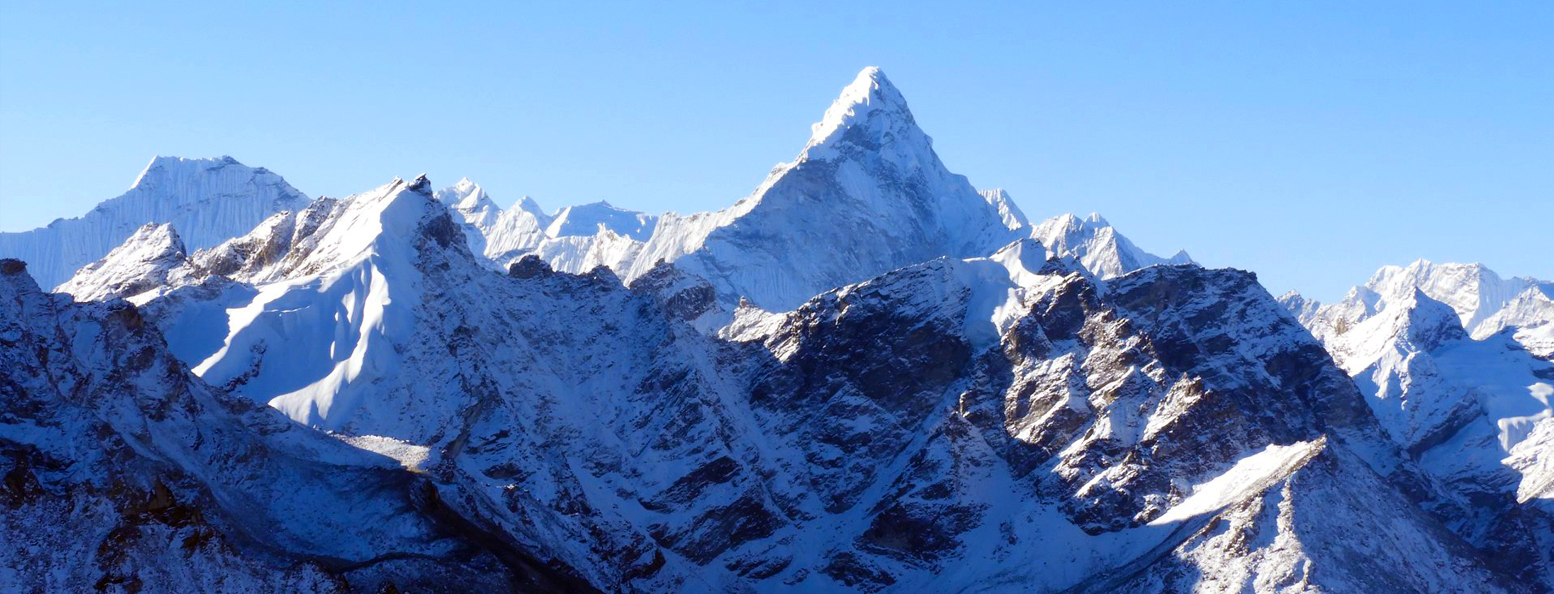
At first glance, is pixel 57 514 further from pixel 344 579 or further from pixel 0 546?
pixel 344 579

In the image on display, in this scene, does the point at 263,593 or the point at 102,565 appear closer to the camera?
the point at 102,565

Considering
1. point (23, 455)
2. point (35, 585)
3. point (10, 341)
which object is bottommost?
point (35, 585)

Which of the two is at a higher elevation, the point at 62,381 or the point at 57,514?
the point at 62,381

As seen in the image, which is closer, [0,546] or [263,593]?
[0,546]

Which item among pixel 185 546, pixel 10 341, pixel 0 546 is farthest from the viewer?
pixel 10 341

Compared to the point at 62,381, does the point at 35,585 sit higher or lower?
lower

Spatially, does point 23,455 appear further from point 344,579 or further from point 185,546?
point 344,579

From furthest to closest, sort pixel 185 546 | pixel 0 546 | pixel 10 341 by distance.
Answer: pixel 10 341, pixel 185 546, pixel 0 546

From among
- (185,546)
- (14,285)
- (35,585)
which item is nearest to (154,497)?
(185,546)

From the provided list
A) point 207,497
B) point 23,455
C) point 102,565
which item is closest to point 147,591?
point 102,565
